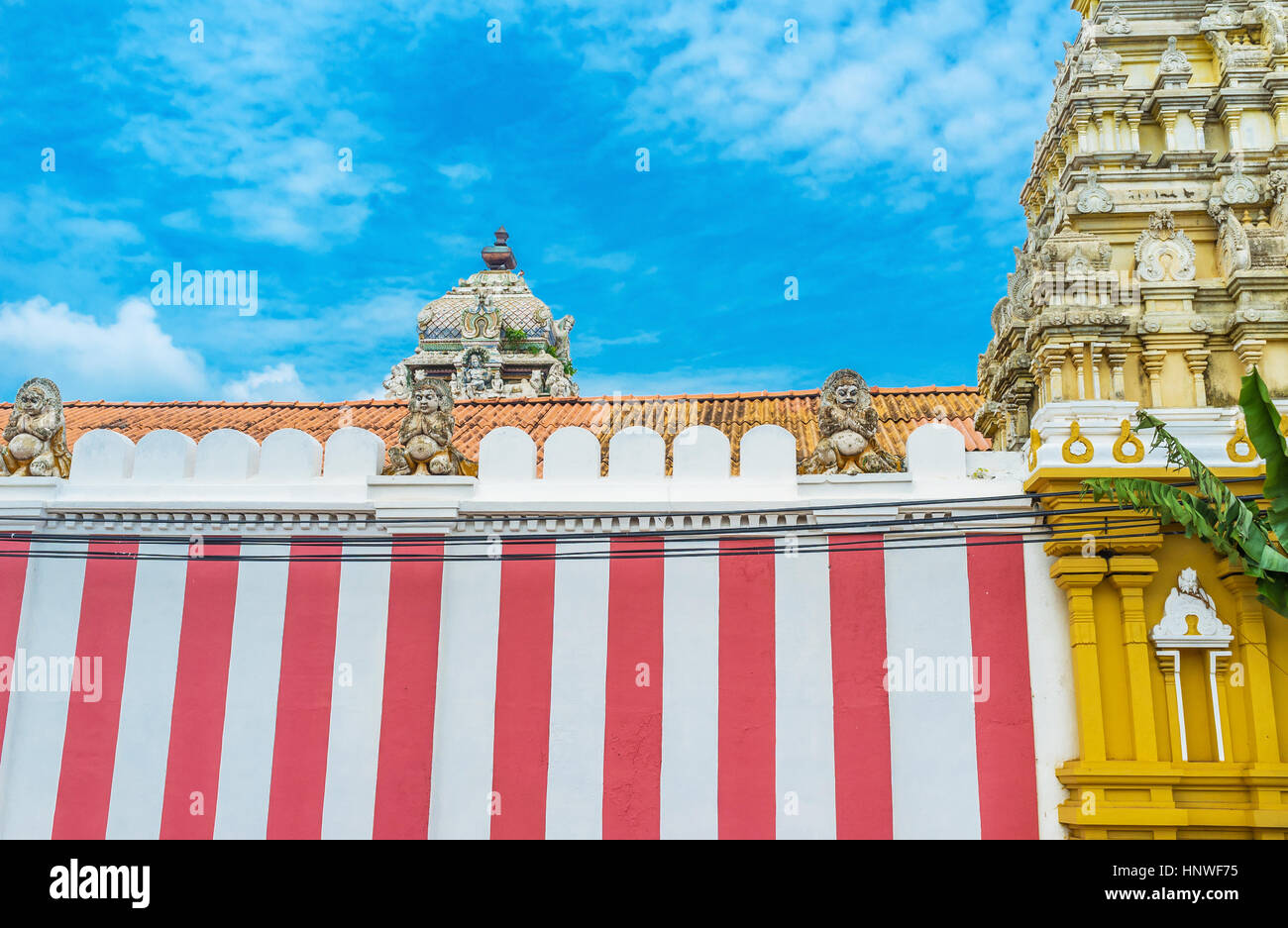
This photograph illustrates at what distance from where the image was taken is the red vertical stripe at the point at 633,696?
25.6 ft

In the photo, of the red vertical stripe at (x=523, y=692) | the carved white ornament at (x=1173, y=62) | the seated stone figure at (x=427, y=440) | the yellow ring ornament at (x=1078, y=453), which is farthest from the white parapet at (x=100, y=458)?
the carved white ornament at (x=1173, y=62)

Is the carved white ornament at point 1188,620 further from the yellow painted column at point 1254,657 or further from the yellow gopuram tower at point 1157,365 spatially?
the yellow painted column at point 1254,657

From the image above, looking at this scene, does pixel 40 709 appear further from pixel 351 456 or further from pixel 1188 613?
pixel 1188 613

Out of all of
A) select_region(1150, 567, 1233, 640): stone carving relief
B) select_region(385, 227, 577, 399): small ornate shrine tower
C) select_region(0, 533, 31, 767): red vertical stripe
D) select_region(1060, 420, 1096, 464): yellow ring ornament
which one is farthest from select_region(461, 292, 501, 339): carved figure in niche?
select_region(1150, 567, 1233, 640): stone carving relief

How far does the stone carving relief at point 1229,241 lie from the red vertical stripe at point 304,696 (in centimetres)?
808

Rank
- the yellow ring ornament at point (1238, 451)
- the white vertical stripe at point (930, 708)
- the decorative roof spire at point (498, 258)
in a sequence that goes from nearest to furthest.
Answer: the yellow ring ornament at point (1238, 451), the white vertical stripe at point (930, 708), the decorative roof spire at point (498, 258)

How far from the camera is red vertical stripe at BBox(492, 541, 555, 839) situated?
786 centimetres

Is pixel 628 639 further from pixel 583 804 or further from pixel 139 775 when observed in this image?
pixel 139 775

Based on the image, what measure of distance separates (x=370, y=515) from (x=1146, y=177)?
24.8ft

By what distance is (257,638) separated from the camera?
27.6ft

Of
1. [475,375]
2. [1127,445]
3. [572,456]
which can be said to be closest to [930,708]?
[1127,445]
